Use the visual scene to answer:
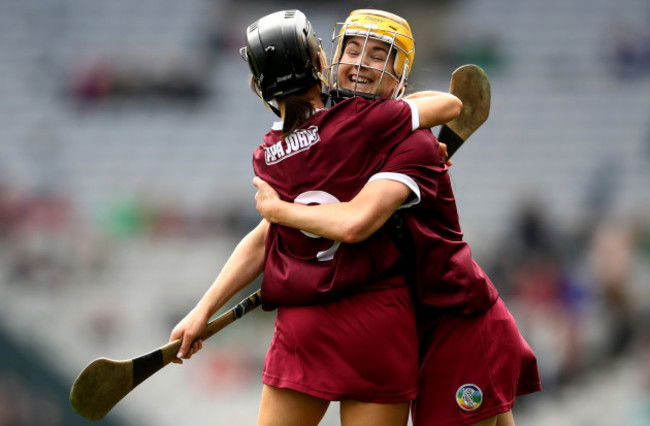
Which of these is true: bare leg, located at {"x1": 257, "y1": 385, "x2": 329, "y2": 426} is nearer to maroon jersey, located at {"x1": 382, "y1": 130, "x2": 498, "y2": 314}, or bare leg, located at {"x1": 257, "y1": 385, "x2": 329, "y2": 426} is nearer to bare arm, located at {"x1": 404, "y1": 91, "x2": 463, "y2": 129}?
maroon jersey, located at {"x1": 382, "y1": 130, "x2": 498, "y2": 314}

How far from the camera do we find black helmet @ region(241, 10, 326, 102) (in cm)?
225

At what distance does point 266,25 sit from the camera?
2.29m

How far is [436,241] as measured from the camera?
7.55 feet

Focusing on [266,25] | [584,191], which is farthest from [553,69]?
[266,25]

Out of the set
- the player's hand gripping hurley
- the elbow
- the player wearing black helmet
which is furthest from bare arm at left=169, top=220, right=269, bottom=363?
the elbow

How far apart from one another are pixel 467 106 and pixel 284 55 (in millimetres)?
880

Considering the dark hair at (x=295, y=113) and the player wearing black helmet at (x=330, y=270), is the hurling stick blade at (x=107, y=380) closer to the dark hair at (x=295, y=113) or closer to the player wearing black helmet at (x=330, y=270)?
the player wearing black helmet at (x=330, y=270)

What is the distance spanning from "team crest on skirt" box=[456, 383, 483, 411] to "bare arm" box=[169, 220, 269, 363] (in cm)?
68

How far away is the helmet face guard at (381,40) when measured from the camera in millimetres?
2400

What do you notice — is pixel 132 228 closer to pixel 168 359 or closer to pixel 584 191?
pixel 584 191

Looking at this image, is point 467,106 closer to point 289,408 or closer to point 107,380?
point 289,408

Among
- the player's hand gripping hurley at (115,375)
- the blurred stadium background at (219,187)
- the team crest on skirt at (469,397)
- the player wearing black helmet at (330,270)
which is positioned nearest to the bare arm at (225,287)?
the player's hand gripping hurley at (115,375)

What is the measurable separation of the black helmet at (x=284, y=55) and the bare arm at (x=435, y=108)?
284 mm

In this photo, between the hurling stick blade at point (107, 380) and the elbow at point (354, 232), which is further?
the hurling stick blade at point (107, 380)
